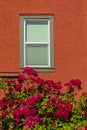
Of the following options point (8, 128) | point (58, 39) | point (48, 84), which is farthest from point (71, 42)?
point (8, 128)

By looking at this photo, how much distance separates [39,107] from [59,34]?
4.13 m

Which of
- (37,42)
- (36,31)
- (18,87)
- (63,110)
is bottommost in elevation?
(63,110)

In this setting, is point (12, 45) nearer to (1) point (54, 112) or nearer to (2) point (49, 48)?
(2) point (49, 48)

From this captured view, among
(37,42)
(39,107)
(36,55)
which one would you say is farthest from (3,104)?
(37,42)

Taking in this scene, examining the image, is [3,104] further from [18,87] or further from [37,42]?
[37,42]

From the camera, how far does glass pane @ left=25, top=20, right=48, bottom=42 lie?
14016 millimetres

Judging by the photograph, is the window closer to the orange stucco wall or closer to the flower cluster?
the orange stucco wall

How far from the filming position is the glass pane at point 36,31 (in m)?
14.0

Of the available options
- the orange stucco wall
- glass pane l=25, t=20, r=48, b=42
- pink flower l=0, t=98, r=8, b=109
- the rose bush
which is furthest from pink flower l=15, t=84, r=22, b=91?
glass pane l=25, t=20, r=48, b=42

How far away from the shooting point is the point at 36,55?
14.0m

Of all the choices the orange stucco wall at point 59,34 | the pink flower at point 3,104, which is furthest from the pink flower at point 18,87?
the orange stucco wall at point 59,34

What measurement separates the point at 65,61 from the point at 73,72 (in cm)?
41

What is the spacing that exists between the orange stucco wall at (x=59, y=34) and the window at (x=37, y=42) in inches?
5.4

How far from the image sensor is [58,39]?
13.8 m
